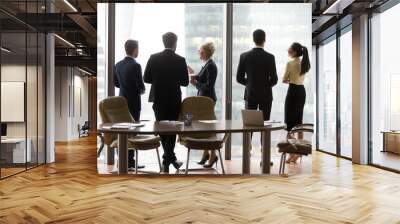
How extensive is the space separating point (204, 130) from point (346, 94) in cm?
482

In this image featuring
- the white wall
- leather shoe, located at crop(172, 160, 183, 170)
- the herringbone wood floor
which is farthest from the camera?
the white wall

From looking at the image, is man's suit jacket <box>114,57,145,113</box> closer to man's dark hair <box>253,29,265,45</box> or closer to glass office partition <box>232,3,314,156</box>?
glass office partition <box>232,3,314,156</box>

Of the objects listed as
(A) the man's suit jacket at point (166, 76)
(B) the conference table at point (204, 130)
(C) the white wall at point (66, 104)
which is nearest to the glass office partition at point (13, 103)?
(B) the conference table at point (204, 130)

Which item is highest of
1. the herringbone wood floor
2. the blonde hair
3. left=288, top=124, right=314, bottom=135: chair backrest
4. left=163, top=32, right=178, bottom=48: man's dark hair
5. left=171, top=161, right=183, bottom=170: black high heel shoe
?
left=163, top=32, right=178, bottom=48: man's dark hair

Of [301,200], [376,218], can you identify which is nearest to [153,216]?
[301,200]

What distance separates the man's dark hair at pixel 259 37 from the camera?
4895 mm

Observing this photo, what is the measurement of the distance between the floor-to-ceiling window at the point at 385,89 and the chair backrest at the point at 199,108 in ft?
9.99

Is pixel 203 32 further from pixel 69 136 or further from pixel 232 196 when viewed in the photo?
pixel 69 136

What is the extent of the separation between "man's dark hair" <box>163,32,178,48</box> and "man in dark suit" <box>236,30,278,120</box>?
0.82 meters

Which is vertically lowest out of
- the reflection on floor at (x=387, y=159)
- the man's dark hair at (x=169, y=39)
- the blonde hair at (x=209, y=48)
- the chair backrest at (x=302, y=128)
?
the reflection on floor at (x=387, y=159)

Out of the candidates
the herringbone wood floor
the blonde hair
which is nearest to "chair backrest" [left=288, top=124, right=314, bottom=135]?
the herringbone wood floor

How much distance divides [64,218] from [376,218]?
2.55 metres

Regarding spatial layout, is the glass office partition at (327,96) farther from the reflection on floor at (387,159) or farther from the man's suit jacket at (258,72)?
the man's suit jacket at (258,72)

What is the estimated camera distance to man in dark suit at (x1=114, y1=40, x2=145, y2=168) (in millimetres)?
4695
